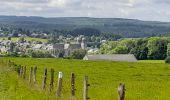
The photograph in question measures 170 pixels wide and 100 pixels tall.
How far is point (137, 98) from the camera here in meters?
24.8

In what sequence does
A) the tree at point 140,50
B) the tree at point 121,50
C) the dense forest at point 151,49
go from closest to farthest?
the dense forest at point 151,49, the tree at point 140,50, the tree at point 121,50

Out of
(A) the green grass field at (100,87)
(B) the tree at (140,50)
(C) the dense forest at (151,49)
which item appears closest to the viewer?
(A) the green grass field at (100,87)

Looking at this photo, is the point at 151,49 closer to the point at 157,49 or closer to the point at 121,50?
the point at 157,49

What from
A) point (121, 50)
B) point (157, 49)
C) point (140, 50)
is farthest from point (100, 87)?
point (121, 50)

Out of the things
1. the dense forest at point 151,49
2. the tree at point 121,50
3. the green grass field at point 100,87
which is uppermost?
the green grass field at point 100,87

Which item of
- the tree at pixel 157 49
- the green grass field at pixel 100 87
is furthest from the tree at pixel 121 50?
the green grass field at pixel 100 87

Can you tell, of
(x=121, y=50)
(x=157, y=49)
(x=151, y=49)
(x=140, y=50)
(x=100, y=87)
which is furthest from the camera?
(x=121, y=50)

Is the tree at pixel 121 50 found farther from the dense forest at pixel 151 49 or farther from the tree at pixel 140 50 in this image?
the tree at pixel 140 50

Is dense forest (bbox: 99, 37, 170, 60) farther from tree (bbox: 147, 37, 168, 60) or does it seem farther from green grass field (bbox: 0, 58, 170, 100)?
green grass field (bbox: 0, 58, 170, 100)

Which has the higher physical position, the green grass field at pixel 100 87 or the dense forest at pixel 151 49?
the green grass field at pixel 100 87

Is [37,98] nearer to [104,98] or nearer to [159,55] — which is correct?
[104,98]

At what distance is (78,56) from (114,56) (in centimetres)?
3654


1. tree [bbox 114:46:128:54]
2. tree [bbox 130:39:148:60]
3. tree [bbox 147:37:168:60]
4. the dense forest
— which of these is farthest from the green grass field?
tree [bbox 114:46:128:54]

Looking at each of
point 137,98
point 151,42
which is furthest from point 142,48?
point 137,98
